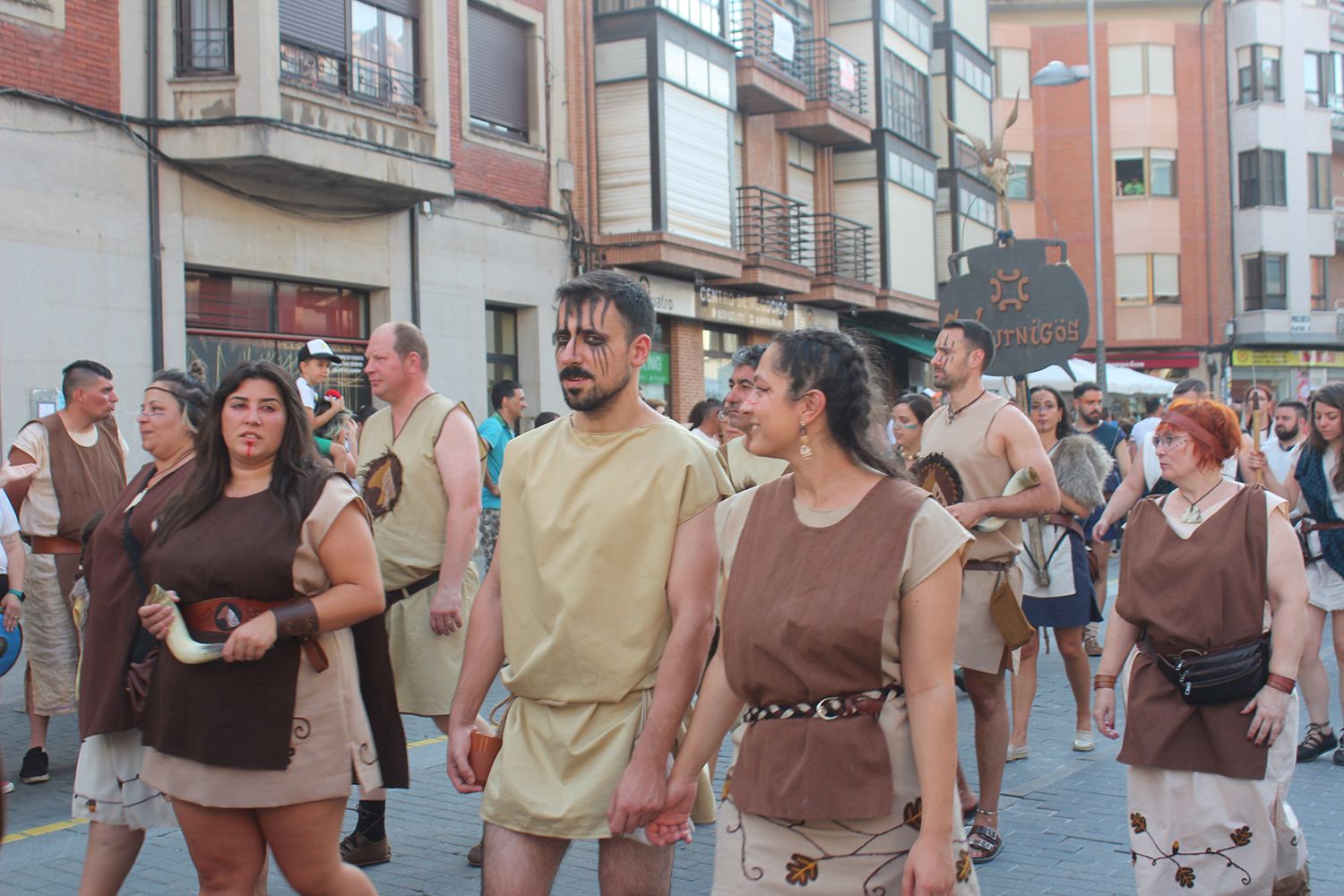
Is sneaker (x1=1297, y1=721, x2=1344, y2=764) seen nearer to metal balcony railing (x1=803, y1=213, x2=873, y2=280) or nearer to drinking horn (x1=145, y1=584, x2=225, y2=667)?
drinking horn (x1=145, y1=584, x2=225, y2=667)

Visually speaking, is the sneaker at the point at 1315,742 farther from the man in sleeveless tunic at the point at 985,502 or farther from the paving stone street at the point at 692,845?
the man in sleeveless tunic at the point at 985,502

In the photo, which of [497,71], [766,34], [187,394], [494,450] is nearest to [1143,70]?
[766,34]

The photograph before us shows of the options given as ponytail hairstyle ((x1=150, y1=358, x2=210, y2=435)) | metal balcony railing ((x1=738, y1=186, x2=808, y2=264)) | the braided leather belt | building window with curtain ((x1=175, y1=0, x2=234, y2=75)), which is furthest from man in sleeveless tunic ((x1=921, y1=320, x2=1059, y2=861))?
metal balcony railing ((x1=738, y1=186, x2=808, y2=264))

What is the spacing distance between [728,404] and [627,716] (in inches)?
116

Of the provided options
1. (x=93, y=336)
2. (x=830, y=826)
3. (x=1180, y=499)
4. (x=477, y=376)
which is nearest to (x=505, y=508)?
(x=830, y=826)

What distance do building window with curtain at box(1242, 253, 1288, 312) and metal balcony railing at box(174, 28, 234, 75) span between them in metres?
39.7

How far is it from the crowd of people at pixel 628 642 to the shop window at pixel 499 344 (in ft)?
43.3

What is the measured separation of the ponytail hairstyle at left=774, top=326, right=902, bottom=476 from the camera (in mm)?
3025

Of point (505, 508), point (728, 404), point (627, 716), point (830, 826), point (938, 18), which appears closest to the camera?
point (830, 826)

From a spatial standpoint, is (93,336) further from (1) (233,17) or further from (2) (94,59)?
(1) (233,17)

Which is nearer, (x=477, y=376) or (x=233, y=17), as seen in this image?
(x=233, y=17)

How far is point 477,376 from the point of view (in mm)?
17609

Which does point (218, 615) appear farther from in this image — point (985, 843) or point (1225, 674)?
point (985, 843)

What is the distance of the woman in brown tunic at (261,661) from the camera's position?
365 cm
